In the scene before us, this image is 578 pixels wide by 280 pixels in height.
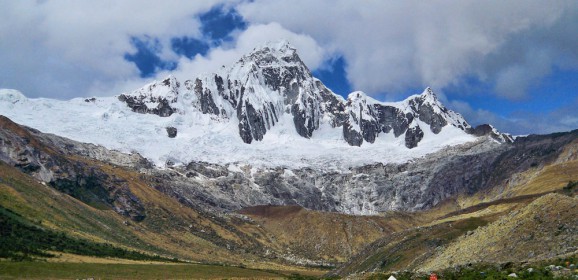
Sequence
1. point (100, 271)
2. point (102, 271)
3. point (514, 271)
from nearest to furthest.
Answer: point (514, 271) < point (100, 271) < point (102, 271)

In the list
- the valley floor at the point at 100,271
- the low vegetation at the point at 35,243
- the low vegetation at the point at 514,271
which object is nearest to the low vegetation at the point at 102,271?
the valley floor at the point at 100,271

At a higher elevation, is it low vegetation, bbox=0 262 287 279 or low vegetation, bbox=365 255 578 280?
low vegetation, bbox=365 255 578 280

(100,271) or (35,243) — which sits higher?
(35,243)

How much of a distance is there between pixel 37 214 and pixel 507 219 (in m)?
139

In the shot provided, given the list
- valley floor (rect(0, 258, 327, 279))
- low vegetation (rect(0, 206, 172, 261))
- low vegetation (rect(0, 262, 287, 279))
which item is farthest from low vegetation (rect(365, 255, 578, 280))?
low vegetation (rect(0, 206, 172, 261))

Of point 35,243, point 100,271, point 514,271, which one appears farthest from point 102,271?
point 514,271

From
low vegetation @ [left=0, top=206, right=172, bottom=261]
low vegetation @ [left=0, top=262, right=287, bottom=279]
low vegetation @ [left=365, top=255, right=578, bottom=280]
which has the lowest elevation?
low vegetation @ [left=0, top=262, right=287, bottom=279]

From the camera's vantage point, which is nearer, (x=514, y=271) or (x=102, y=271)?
(x=514, y=271)

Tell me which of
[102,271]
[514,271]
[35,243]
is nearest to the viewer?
[514,271]

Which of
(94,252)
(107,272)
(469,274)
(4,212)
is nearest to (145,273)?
(107,272)

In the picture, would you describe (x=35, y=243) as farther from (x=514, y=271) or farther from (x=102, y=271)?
(x=514, y=271)

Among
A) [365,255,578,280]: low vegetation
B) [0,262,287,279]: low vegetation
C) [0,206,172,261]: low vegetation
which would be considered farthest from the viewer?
[0,206,172,261]: low vegetation

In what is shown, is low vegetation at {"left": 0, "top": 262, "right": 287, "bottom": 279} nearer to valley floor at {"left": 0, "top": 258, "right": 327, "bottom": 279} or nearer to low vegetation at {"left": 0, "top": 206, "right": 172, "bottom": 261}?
valley floor at {"left": 0, "top": 258, "right": 327, "bottom": 279}

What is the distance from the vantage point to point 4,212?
157750mm
